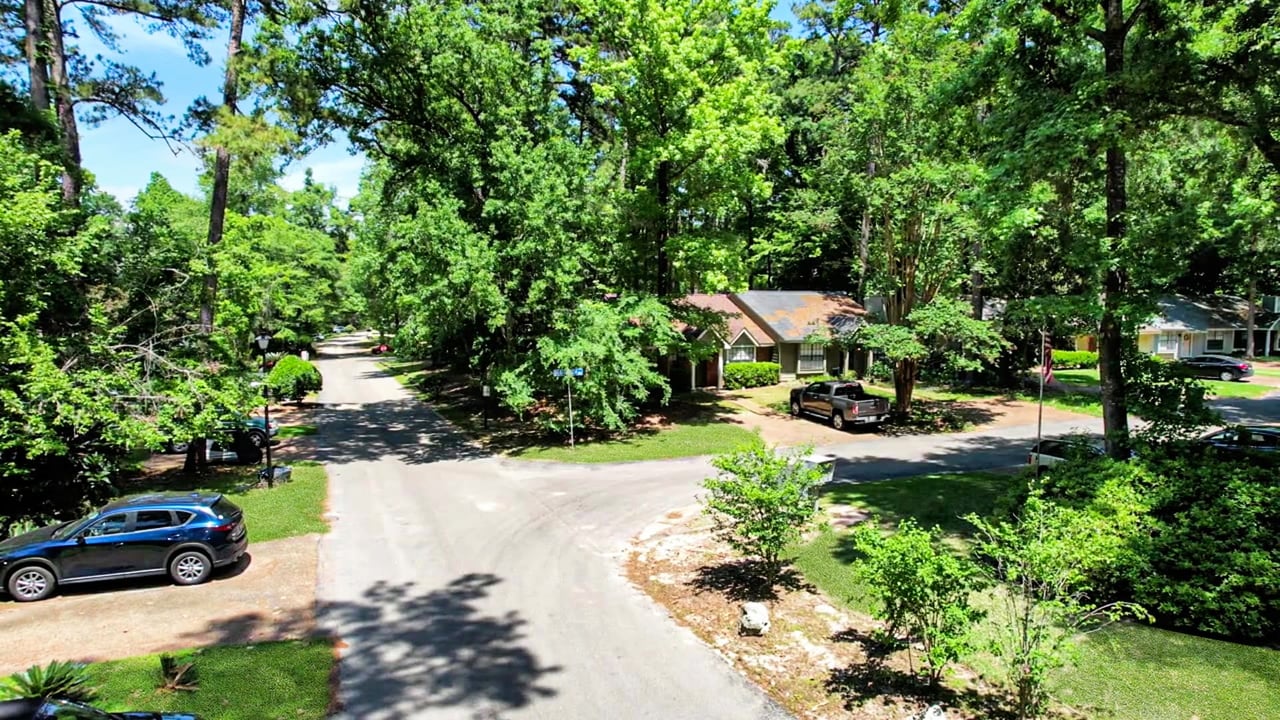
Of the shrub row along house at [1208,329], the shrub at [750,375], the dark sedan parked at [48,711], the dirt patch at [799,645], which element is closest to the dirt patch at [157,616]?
the dark sedan parked at [48,711]

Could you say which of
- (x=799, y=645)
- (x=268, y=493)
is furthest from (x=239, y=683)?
(x=268, y=493)

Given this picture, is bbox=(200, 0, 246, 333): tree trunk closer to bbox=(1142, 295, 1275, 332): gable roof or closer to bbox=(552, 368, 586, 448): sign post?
bbox=(552, 368, 586, 448): sign post

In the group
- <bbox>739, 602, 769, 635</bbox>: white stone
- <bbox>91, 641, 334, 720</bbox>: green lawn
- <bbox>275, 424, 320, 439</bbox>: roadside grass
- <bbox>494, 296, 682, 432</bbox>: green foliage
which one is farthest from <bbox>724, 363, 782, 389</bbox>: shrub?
<bbox>91, 641, 334, 720</bbox>: green lawn

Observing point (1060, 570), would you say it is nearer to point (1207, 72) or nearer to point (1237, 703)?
point (1237, 703)

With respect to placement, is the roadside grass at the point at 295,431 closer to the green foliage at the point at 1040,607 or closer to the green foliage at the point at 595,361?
the green foliage at the point at 595,361

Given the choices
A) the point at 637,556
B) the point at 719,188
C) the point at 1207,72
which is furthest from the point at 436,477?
the point at 1207,72
